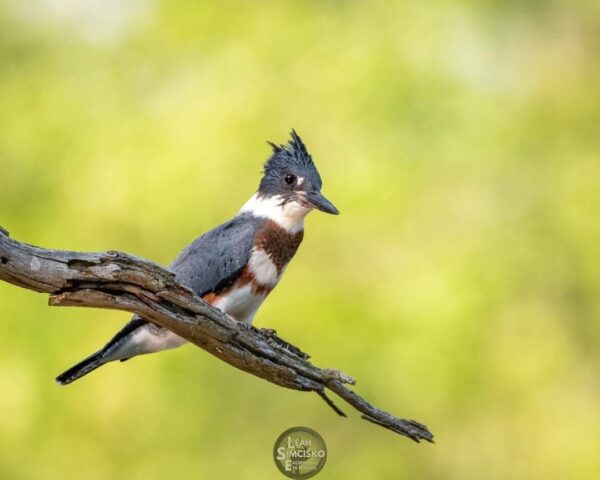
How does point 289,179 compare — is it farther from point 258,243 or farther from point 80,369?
point 80,369

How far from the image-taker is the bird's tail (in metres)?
→ 2.60

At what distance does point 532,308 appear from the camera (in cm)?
534

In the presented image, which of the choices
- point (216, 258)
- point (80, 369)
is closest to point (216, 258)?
point (216, 258)

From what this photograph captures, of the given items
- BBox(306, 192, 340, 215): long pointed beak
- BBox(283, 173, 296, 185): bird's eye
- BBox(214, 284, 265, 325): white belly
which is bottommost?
BBox(214, 284, 265, 325): white belly

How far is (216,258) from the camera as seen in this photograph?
2.89 meters

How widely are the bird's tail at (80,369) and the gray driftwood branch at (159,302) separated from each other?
1.44ft

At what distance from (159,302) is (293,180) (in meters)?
0.85

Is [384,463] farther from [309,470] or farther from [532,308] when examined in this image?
[309,470]

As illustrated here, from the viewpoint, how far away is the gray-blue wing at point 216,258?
286cm

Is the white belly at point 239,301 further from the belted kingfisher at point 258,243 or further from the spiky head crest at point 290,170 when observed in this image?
the spiky head crest at point 290,170

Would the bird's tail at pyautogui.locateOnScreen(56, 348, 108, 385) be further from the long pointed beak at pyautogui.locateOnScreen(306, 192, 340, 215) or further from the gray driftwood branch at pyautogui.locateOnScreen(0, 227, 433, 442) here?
the long pointed beak at pyautogui.locateOnScreen(306, 192, 340, 215)

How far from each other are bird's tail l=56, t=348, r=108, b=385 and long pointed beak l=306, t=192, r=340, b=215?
0.66 m

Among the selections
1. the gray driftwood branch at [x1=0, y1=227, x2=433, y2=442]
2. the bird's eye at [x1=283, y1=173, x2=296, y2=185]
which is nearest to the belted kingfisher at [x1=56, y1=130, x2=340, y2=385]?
the bird's eye at [x1=283, y1=173, x2=296, y2=185]

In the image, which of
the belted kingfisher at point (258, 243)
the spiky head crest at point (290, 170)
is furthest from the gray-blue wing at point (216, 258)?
the spiky head crest at point (290, 170)
